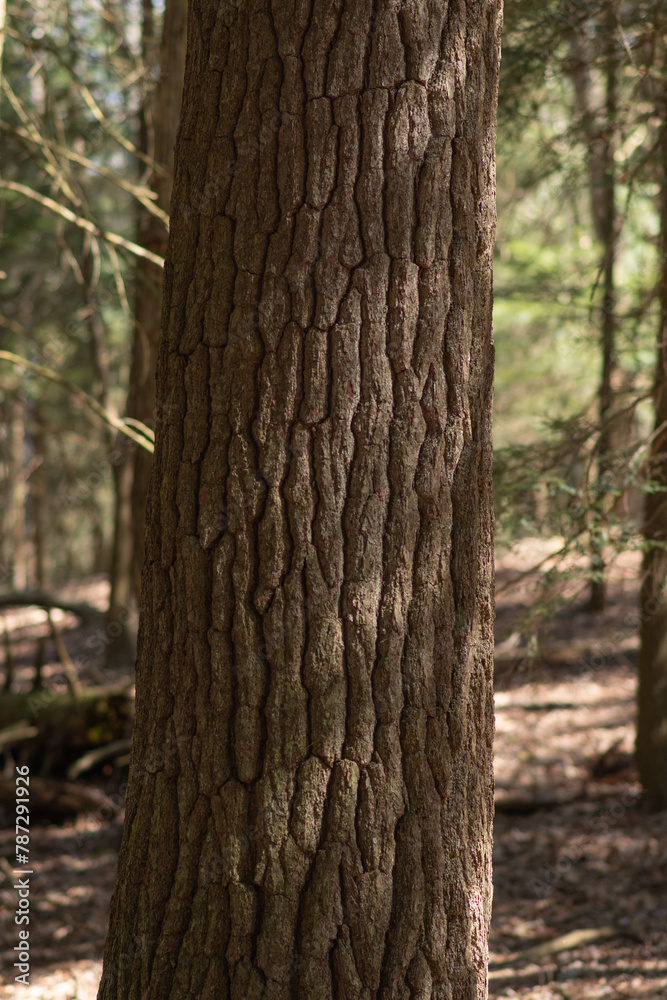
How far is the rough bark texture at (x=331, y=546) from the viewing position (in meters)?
1.96

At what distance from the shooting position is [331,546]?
1.98m

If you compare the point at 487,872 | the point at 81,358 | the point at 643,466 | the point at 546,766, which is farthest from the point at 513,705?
the point at 81,358

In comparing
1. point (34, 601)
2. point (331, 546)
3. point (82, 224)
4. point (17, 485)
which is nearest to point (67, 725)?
point (34, 601)

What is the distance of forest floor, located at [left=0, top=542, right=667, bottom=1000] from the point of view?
391 centimetres

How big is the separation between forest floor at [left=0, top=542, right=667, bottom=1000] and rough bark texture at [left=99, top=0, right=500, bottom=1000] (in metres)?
2.24

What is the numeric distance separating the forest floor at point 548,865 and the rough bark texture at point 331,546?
224 cm

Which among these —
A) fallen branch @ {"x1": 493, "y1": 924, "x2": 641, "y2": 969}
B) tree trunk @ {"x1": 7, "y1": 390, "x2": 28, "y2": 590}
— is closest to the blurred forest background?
fallen branch @ {"x1": 493, "y1": 924, "x2": 641, "y2": 969}

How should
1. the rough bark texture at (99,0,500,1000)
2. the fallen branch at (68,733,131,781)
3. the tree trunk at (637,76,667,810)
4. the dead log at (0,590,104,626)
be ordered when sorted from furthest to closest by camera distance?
the dead log at (0,590,104,626) → the fallen branch at (68,733,131,781) → the tree trunk at (637,76,667,810) → the rough bark texture at (99,0,500,1000)

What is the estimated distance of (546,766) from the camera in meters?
6.78

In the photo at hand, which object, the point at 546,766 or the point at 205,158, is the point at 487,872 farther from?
the point at 546,766

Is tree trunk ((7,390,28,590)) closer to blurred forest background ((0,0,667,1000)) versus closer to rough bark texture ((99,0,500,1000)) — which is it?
blurred forest background ((0,0,667,1000))

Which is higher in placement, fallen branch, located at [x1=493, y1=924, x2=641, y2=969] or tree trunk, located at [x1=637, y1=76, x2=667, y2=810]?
tree trunk, located at [x1=637, y1=76, x2=667, y2=810]

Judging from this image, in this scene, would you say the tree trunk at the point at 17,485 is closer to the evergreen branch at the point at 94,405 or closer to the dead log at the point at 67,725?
the dead log at the point at 67,725

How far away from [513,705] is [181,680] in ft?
21.5
